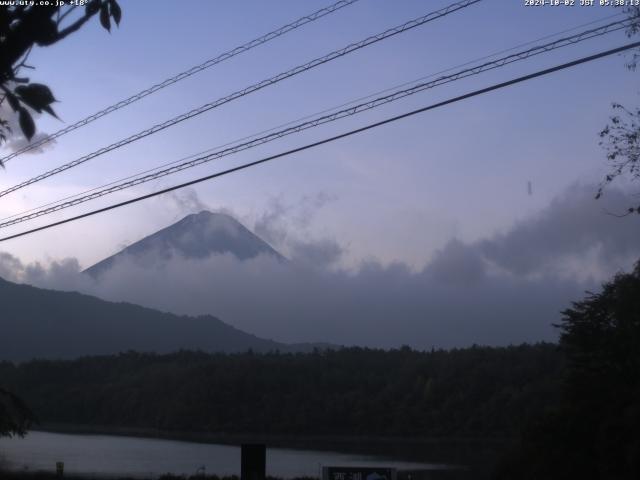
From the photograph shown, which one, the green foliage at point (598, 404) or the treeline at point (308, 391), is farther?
the treeline at point (308, 391)

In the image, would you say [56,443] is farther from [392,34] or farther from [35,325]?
[35,325]

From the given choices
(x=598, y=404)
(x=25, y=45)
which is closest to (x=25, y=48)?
(x=25, y=45)

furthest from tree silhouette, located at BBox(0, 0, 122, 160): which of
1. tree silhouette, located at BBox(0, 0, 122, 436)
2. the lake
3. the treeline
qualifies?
the treeline

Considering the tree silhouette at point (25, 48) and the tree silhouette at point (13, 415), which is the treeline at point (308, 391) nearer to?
the tree silhouette at point (13, 415)

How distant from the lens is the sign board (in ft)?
53.3

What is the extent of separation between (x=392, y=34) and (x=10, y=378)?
101517 mm

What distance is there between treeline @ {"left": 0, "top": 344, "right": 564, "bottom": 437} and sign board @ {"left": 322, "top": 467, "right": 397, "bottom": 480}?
53217 mm

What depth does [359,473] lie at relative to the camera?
16.4m

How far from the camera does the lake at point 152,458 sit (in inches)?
1796

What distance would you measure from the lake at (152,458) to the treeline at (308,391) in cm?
1554

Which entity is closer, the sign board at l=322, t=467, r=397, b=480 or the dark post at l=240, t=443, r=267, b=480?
the dark post at l=240, t=443, r=267, b=480

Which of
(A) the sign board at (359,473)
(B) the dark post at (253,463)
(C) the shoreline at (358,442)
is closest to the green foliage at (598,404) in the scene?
(A) the sign board at (359,473)

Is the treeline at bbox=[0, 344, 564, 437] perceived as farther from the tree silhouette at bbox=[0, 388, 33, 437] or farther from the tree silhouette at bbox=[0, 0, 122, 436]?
the tree silhouette at bbox=[0, 0, 122, 436]

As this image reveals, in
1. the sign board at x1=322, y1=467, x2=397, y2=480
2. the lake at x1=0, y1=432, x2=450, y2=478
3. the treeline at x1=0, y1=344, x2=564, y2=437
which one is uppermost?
the treeline at x1=0, y1=344, x2=564, y2=437
